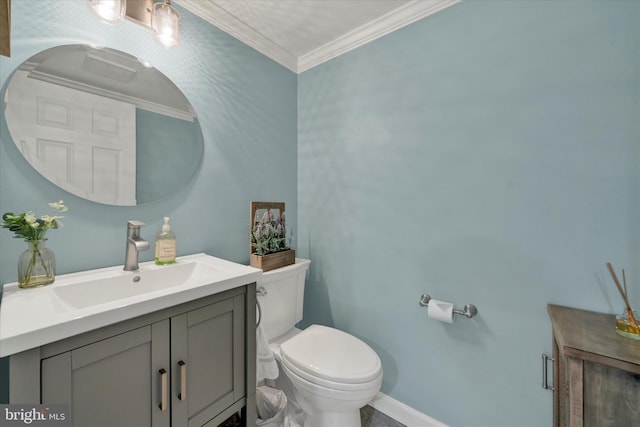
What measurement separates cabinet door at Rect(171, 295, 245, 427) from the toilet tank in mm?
357

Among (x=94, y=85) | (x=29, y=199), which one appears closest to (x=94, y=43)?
(x=94, y=85)

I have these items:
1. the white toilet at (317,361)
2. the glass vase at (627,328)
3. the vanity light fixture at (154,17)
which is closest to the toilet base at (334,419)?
the white toilet at (317,361)

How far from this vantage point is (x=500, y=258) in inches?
48.7

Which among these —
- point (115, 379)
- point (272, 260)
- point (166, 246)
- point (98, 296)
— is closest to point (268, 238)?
point (272, 260)

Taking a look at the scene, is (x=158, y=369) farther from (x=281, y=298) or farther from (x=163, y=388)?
(x=281, y=298)

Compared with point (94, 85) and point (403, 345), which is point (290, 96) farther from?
point (403, 345)

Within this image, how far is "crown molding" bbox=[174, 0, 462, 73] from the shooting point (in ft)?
4.67

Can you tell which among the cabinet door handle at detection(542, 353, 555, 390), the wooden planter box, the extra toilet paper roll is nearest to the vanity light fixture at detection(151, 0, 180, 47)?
the wooden planter box

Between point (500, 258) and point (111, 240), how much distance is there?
182 centimetres

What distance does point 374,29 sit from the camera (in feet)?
5.28

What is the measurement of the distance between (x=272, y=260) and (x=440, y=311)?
3.17 feet

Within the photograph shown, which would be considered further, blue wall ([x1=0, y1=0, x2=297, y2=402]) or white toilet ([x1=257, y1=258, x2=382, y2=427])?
white toilet ([x1=257, y1=258, x2=382, y2=427])

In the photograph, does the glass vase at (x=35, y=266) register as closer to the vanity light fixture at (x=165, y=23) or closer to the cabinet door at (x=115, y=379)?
the cabinet door at (x=115, y=379)
